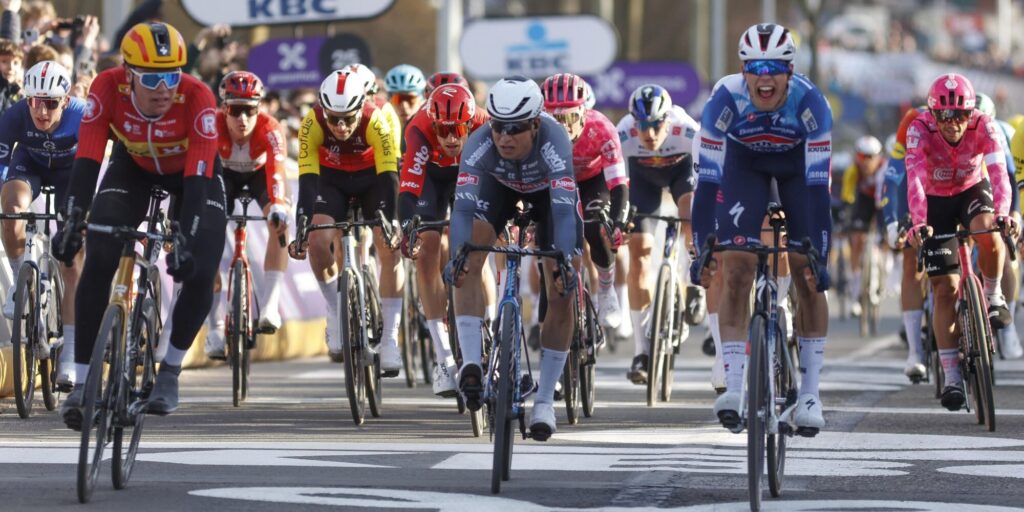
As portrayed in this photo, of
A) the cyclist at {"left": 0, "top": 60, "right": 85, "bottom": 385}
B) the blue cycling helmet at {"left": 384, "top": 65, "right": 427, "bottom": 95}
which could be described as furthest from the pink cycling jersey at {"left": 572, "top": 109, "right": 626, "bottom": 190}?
the cyclist at {"left": 0, "top": 60, "right": 85, "bottom": 385}

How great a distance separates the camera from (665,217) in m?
14.0

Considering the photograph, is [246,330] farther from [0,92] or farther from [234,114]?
[0,92]

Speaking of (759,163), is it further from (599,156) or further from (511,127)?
(599,156)

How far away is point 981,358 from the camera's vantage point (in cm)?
1223

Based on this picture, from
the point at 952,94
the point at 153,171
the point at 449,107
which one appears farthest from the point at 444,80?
the point at 153,171

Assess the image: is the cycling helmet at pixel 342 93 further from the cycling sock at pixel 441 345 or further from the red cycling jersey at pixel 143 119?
the red cycling jersey at pixel 143 119

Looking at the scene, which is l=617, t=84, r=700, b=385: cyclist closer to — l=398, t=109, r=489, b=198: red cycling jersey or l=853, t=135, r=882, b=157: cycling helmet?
l=398, t=109, r=489, b=198: red cycling jersey

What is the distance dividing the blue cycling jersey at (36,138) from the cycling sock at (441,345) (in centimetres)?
261

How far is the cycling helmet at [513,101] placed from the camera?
31.8 feet

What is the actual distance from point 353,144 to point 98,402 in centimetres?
463

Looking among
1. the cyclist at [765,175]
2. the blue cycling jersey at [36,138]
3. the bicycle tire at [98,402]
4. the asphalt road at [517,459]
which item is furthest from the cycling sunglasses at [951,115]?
the bicycle tire at [98,402]

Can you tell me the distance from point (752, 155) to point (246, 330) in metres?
4.59

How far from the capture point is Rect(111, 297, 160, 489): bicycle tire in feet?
29.7

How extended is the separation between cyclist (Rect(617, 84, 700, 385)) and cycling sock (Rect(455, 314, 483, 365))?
4.30m
